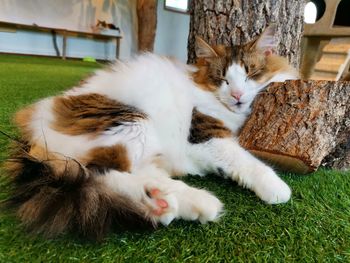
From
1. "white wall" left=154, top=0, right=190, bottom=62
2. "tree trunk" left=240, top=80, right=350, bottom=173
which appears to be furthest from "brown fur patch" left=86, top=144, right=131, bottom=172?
"white wall" left=154, top=0, right=190, bottom=62

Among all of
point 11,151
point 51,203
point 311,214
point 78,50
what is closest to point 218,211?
point 311,214

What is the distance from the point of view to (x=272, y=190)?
0.83 m

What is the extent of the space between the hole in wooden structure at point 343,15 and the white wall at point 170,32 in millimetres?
3949

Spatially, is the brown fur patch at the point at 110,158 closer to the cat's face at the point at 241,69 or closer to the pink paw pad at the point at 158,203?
the pink paw pad at the point at 158,203

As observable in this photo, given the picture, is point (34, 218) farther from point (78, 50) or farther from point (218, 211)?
point (78, 50)

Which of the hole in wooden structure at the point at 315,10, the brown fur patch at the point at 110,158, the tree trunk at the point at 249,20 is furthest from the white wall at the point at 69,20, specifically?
the brown fur patch at the point at 110,158

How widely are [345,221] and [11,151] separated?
89 cm

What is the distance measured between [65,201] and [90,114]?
35 centimetres

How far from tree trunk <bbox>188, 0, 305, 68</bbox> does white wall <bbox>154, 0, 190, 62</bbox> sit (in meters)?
5.54

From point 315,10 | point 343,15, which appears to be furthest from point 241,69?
point 343,15

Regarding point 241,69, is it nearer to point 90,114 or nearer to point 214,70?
point 214,70

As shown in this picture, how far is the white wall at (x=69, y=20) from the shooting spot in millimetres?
5359

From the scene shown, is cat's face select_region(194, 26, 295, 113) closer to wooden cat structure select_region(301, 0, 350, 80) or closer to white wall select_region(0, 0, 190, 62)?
wooden cat structure select_region(301, 0, 350, 80)

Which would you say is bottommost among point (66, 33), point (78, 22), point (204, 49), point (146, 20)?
point (66, 33)
